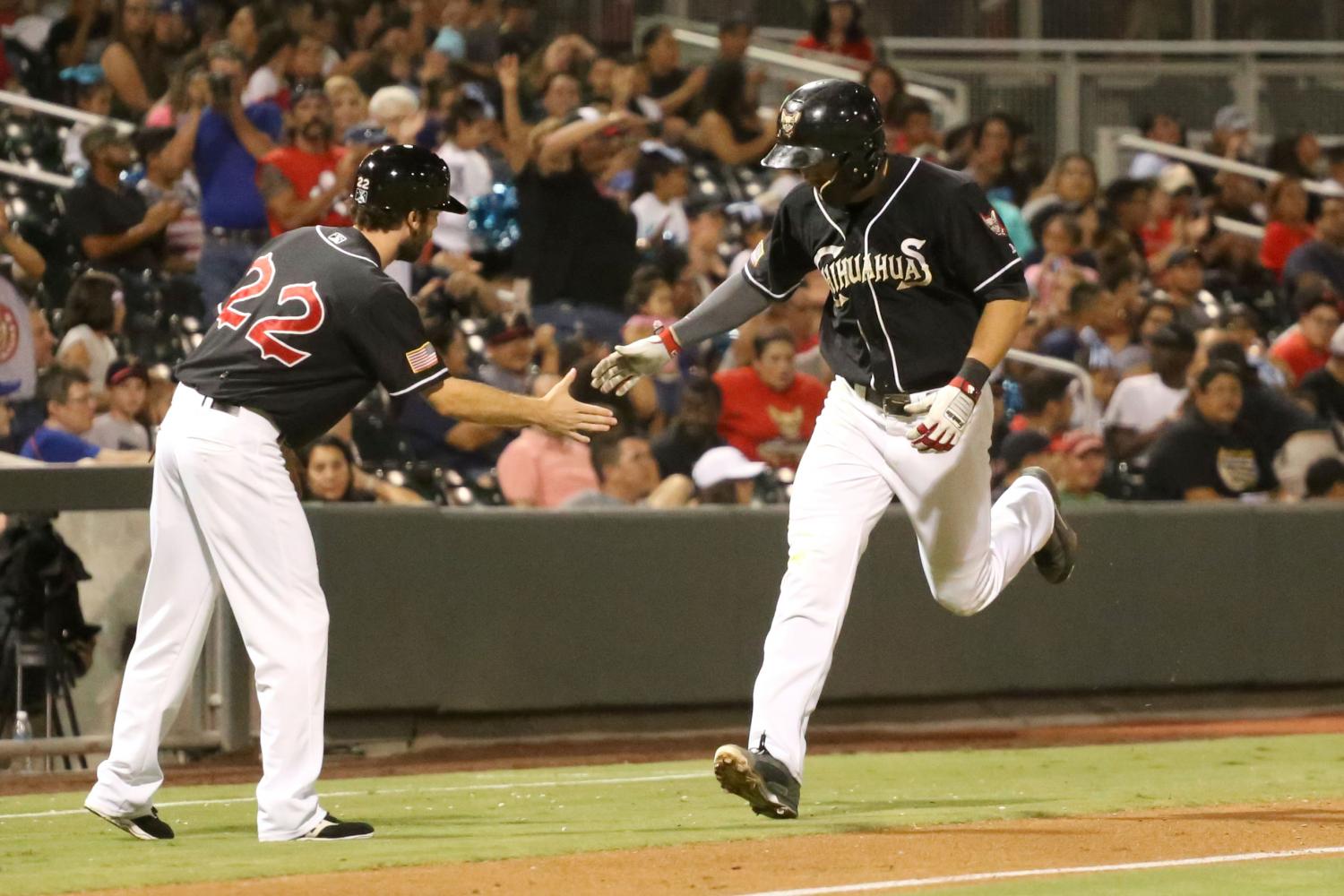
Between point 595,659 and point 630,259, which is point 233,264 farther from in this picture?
point 595,659

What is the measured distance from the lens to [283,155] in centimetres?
1263

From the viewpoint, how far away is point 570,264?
13312 mm

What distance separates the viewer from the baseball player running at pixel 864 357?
21.3 feet

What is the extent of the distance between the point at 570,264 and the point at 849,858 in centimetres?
772

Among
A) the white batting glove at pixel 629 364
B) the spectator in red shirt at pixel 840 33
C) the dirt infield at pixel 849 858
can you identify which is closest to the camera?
the dirt infield at pixel 849 858

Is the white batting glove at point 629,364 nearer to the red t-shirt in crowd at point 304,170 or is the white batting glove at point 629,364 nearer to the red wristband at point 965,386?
the red wristband at point 965,386

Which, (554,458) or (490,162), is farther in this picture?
(490,162)

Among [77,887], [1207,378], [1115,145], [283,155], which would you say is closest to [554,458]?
[283,155]

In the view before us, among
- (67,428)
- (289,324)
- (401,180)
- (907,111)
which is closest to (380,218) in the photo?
(401,180)

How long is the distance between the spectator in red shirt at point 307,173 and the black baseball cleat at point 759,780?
6.49 m

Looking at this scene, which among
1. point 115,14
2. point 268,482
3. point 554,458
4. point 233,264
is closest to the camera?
point 268,482

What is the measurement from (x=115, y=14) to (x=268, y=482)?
357 inches

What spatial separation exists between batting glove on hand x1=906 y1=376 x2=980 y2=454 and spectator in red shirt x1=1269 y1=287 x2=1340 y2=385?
27.7ft

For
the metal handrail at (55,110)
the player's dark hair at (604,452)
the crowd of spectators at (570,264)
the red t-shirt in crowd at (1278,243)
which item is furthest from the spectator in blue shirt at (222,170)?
the red t-shirt in crowd at (1278,243)
